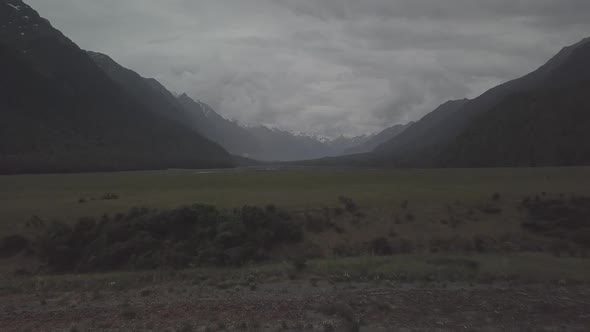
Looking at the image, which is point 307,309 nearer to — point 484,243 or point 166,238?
point 166,238

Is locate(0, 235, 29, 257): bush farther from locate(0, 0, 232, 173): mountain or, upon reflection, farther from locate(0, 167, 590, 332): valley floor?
locate(0, 0, 232, 173): mountain

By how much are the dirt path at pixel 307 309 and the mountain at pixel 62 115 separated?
293 feet

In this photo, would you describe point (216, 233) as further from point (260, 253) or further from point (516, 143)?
point (516, 143)

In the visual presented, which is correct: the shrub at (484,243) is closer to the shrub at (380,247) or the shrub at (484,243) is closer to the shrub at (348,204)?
the shrub at (380,247)

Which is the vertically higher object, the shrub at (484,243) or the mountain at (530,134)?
the mountain at (530,134)

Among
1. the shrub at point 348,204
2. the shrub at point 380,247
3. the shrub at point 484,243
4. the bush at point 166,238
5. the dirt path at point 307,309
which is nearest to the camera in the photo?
the dirt path at point 307,309

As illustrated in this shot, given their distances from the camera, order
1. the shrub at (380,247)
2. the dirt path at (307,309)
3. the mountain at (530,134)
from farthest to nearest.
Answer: the mountain at (530,134), the shrub at (380,247), the dirt path at (307,309)

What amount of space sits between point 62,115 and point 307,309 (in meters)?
162

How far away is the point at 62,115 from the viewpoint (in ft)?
488

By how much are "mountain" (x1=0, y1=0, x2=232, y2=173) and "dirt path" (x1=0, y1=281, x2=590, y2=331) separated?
8945 centimetres

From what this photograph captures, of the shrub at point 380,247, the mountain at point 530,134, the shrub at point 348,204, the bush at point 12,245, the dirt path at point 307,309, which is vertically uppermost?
the mountain at point 530,134

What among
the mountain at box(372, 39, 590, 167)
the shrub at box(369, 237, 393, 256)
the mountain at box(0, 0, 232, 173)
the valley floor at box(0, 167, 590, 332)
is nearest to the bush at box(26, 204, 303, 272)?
the valley floor at box(0, 167, 590, 332)

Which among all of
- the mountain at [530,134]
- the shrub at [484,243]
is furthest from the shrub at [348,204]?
the mountain at [530,134]

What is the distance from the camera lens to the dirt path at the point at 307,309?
472 inches
